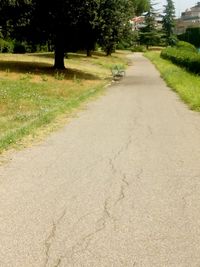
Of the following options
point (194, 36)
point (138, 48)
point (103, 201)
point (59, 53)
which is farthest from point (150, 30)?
point (103, 201)

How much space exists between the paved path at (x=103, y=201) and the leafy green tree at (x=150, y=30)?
10008cm

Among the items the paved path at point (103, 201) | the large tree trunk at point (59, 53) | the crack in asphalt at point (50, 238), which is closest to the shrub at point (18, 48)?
the large tree trunk at point (59, 53)

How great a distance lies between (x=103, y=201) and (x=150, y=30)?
10818 cm

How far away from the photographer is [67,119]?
13.6 meters

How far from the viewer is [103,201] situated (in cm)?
611

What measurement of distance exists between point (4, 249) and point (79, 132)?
7.06 metres

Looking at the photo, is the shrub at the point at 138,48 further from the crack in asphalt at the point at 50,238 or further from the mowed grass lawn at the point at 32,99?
the crack in asphalt at the point at 50,238

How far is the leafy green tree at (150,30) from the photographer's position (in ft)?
354

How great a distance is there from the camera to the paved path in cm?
447

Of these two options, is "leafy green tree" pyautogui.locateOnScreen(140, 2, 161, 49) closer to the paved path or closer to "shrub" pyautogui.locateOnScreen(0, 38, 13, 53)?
"shrub" pyautogui.locateOnScreen(0, 38, 13, 53)

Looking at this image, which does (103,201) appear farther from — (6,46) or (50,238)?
(6,46)

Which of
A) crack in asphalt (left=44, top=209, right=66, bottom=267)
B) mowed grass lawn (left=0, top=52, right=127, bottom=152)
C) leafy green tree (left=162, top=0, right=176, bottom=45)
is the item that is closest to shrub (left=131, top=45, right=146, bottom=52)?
leafy green tree (left=162, top=0, right=176, bottom=45)

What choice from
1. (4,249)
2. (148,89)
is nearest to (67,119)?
(4,249)

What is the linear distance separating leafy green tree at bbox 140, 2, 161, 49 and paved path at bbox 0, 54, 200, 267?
100084 millimetres
